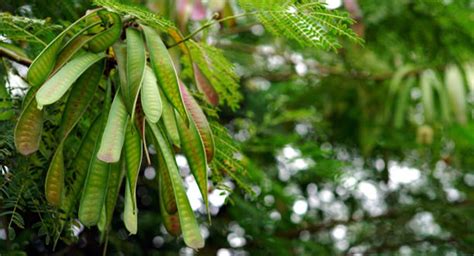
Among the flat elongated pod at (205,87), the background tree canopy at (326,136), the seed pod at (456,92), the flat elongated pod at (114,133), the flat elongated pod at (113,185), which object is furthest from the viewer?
the seed pod at (456,92)

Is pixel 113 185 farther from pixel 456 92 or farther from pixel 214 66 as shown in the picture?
pixel 456 92

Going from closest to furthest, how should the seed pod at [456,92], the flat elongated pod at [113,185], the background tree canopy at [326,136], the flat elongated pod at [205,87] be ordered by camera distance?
the flat elongated pod at [113,185] → the flat elongated pod at [205,87] → the background tree canopy at [326,136] → the seed pod at [456,92]

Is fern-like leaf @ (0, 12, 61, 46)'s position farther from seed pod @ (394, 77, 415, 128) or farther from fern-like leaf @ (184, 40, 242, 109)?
seed pod @ (394, 77, 415, 128)

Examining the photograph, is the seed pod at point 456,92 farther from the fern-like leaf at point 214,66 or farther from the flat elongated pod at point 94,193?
the flat elongated pod at point 94,193

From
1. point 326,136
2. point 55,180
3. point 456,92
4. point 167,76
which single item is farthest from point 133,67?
point 326,136

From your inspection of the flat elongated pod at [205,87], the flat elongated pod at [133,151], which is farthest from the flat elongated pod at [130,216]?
the flat elongated pod at [205,87]

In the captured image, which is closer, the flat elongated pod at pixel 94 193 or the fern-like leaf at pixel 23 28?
the flat elongated pod at pixel 94 193

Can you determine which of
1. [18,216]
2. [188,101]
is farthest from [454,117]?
[18,216]
